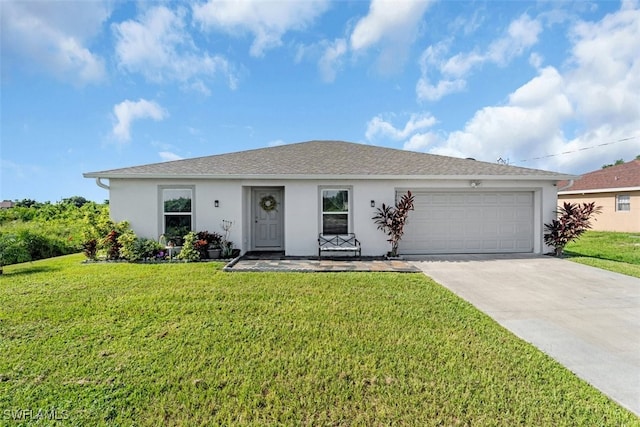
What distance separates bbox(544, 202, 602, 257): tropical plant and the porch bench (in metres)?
6.68

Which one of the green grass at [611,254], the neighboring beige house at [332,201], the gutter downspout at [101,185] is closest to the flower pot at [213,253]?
the neighboring beige house at [332,201]

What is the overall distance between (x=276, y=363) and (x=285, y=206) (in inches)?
250

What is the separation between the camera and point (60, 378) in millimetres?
2893

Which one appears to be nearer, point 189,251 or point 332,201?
point 189,251

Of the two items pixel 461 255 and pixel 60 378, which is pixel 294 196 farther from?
pixel 60 378

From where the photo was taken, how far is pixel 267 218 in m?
10.2

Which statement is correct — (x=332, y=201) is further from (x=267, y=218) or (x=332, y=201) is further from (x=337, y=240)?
(x=267, y=218)

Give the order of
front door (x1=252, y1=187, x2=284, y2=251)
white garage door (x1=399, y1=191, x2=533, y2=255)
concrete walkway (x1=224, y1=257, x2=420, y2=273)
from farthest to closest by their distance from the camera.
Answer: front door (x1=252, y1=187, x2=284, y2=251)
white garage door (x1=399, y1=191, x2=533, y2=255)
concrete walkway (x1=224, y1=257, x2=420, y2=273)

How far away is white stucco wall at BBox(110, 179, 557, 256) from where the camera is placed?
9.01m

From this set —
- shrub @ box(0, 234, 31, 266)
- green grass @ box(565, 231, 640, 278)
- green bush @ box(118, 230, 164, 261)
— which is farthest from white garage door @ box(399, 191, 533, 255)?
shrub @ box(0, 234, 31, 266)

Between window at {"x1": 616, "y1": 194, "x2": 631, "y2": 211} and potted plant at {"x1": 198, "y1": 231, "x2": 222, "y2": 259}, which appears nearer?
potted plant at {"x1": 198, "y1": 231, "x2": 222, "y2": 259}

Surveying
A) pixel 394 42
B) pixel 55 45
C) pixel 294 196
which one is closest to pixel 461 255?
pixel 294 196

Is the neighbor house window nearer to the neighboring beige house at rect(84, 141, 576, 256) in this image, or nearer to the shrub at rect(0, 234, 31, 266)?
the neighboring beige house at rect(84, 141, 576, 256)

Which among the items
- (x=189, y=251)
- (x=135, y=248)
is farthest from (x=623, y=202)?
(x=135, y=248)
